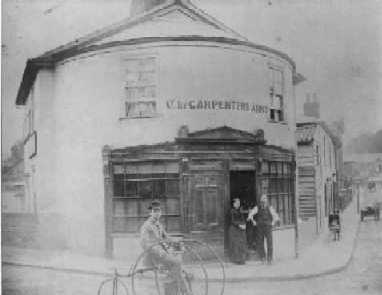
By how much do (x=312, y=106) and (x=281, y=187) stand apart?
2.19 ft

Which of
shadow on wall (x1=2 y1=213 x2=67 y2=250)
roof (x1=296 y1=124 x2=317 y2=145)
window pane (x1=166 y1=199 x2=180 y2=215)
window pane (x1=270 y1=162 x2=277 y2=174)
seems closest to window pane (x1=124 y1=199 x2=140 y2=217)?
window pane (x1=166 y1=199 x2=180 y2=215)

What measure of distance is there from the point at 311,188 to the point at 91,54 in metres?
1.92

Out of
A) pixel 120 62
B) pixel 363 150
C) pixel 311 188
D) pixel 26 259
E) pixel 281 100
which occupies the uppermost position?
pixel 120 62

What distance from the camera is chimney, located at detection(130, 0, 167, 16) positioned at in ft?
13.8

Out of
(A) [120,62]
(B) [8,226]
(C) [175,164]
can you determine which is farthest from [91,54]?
(B) [8,226]

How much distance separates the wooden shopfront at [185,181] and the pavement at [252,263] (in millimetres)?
164

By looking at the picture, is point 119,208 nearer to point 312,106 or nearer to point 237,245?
point 237,245

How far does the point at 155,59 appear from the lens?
13.3ft

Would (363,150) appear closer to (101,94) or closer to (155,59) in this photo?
(155,59)

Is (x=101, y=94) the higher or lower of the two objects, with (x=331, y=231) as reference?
higher

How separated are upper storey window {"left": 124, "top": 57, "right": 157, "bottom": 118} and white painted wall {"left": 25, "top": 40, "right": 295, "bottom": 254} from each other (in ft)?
0.15

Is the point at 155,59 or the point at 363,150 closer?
the point at 155,59

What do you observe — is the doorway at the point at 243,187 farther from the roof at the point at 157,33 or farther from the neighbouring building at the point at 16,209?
the neighbouring building at the point at 16,209

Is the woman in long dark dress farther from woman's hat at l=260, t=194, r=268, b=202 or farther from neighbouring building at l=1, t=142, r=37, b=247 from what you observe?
neighbouring building at l=1, t=142, r=37, b=247
